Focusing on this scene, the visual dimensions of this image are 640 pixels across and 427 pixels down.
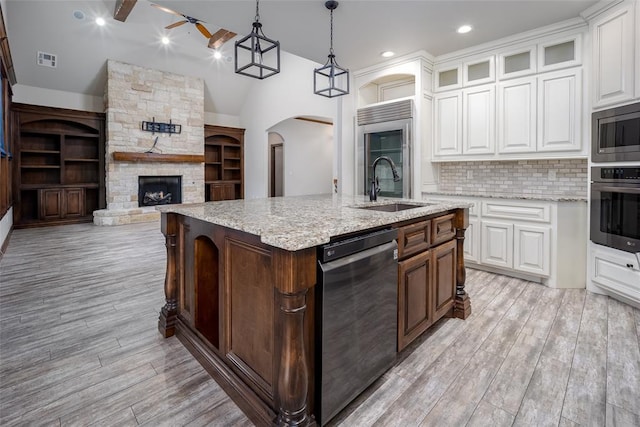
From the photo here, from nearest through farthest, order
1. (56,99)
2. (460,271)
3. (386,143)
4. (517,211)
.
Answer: (460,271), (517,211), (386,143), (56,99)

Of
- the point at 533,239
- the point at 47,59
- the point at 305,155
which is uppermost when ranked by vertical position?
the point at 47,59

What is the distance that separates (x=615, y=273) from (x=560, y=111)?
1.65 m

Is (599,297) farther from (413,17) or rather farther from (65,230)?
(65,230)

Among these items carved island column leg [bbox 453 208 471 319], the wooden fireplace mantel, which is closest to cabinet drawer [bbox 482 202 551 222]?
carved island column leg [bbox 453 208 471 319]

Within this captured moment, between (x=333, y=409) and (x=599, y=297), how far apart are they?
297 centimetres

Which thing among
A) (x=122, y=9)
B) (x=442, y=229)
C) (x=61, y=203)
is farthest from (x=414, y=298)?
(x=61, y=203)

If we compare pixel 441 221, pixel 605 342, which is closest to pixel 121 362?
pixel 441 221

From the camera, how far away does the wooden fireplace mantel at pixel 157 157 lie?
22.9 feet

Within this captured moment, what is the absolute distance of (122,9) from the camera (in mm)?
5426

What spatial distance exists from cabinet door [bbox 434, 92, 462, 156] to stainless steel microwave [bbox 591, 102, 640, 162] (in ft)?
4.42

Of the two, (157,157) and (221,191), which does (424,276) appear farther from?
(221,191)

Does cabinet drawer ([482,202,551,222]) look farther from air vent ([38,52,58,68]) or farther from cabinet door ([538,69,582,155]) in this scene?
air vent ([38,52,58,68])

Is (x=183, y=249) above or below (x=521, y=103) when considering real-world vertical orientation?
below

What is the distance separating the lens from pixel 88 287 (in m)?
3.20
